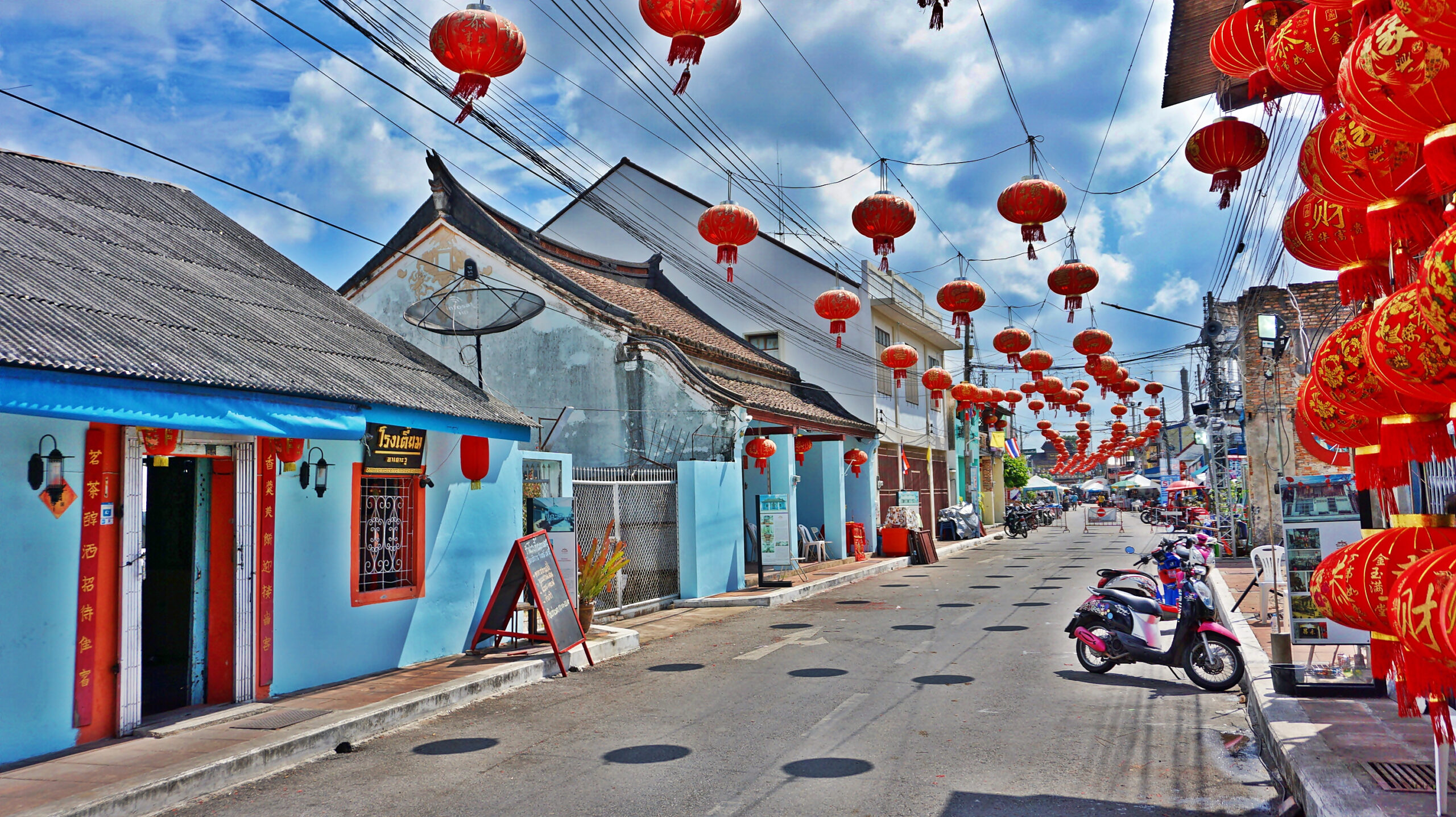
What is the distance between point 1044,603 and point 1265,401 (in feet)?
38.9

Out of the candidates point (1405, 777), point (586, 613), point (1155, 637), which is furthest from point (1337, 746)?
point (586, 613)

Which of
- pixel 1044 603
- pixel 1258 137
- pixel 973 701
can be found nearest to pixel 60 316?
pixel 973 701

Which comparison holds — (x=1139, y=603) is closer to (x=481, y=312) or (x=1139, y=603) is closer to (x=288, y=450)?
(x=288, y=450)

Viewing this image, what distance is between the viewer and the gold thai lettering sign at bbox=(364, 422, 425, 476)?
9781 millimetres

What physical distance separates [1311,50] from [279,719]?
862 cm

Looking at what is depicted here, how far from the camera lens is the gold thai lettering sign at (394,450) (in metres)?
9.78

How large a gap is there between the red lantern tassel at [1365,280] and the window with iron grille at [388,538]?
8.73 meters

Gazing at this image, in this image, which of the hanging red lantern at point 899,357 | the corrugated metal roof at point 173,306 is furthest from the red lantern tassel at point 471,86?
the hanging red lantern at point 899,357

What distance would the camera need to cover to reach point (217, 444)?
8242 mm

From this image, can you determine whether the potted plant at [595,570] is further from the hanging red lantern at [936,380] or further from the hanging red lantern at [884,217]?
the hanging red lantern at [936,380]

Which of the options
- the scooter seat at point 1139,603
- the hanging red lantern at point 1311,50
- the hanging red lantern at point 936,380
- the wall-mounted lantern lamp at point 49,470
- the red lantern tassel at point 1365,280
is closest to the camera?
the hanging red lantern at point 1311,50

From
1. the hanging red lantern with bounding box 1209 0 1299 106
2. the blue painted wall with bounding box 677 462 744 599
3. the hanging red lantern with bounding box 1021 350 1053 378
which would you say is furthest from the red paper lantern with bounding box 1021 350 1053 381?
the hanging red lantern with bounding box 1209 0 1299 106

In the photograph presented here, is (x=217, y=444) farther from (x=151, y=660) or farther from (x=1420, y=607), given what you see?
(x=1420, y=607)

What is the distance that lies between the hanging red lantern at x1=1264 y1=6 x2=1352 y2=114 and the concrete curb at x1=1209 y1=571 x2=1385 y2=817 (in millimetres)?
3717
